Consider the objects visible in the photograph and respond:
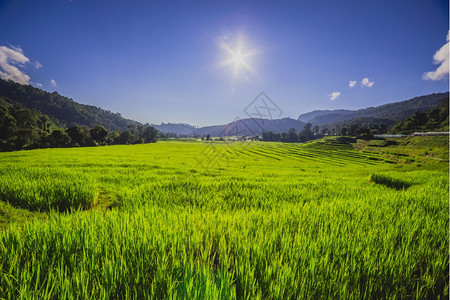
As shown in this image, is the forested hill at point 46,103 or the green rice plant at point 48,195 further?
the forested hill at point 46,103

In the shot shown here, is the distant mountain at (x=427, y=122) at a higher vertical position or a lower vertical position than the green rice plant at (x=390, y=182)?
higher

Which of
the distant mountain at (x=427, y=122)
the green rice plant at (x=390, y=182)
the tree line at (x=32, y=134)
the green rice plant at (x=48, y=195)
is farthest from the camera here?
the distant mountain at (x=427, y=122)

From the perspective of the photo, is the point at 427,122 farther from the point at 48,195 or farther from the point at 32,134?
the point at 32,134

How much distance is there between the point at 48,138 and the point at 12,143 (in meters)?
8.66

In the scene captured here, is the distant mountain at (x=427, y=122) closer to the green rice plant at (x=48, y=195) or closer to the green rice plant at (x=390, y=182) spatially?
the green rice plant at (x=390, y=182)

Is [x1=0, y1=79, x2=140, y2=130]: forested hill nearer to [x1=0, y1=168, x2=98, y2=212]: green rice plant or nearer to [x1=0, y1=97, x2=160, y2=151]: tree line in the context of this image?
[x1=0, y1=97, x2=160, y2=151]: tree line

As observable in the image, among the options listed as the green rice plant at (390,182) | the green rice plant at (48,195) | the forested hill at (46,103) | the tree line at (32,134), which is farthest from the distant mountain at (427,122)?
the forested hill at (46,103)

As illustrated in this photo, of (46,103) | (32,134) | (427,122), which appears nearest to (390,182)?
(32,134)

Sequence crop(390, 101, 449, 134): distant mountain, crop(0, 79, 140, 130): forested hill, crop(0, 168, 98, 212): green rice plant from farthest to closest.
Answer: crop(0, 79, 140, 130): forested hill, crop(390, 101, 449, 134): distant mountain, crop(0, 168, 98, 212): green rice plant

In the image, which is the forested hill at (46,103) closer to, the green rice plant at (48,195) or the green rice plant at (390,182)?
the green rice plant at (48,195)

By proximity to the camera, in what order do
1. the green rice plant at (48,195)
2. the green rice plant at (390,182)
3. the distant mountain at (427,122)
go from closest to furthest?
1. the green rice plant at (48,195)
2. the green rice plant at (390,182)
3. the distant mountain at (427,122)

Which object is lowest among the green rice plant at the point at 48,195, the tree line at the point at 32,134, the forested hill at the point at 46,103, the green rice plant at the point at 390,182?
the green rice plant at the point at 390,182

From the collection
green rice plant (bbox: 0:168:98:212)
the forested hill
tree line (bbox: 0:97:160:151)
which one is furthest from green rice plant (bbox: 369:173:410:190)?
the forested hill

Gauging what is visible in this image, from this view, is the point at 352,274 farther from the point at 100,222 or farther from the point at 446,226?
the point at 100,222
